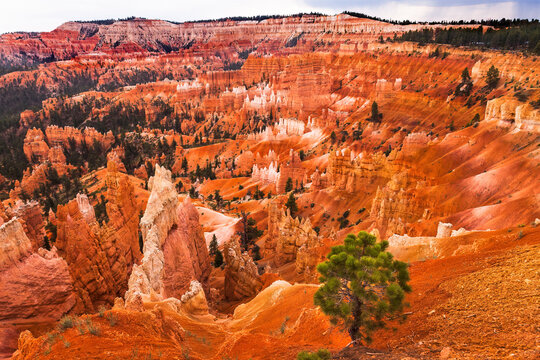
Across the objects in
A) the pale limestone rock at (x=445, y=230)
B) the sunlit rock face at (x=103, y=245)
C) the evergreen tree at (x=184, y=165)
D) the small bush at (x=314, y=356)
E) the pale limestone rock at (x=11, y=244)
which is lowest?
the evergreen tree at (x=184, y=165)

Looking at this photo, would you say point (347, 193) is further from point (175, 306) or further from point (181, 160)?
point (181, 160)

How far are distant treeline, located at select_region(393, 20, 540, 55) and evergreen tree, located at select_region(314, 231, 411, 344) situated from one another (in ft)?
239

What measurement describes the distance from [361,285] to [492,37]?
101 metres

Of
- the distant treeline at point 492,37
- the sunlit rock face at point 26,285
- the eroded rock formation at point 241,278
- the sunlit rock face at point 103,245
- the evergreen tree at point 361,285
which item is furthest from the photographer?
the distant treeline at point 492,37

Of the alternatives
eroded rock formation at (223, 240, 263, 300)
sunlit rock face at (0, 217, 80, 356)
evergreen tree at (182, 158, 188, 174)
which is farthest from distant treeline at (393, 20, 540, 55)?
sunlit rock face at (0, 217, 80, 356)

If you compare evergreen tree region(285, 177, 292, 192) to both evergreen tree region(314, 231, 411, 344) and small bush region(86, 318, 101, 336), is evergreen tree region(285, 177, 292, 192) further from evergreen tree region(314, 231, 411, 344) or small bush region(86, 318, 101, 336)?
small bush region(86, 318, 101, 336)

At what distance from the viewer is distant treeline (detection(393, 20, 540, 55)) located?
238 feet

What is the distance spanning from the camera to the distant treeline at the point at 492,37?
72.5m

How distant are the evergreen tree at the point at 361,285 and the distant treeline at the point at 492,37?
7274 centimetres

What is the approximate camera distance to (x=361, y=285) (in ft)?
27.3

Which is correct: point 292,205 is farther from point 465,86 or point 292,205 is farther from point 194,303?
point 465,86

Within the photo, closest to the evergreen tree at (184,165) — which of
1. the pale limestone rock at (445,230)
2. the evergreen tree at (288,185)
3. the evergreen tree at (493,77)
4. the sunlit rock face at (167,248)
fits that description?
the evergreen tree at (288,185)

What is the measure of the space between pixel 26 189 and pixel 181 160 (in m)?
34.0

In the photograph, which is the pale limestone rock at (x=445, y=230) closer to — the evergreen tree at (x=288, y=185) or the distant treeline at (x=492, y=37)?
the evergreen tree at (x=288, y=185)
